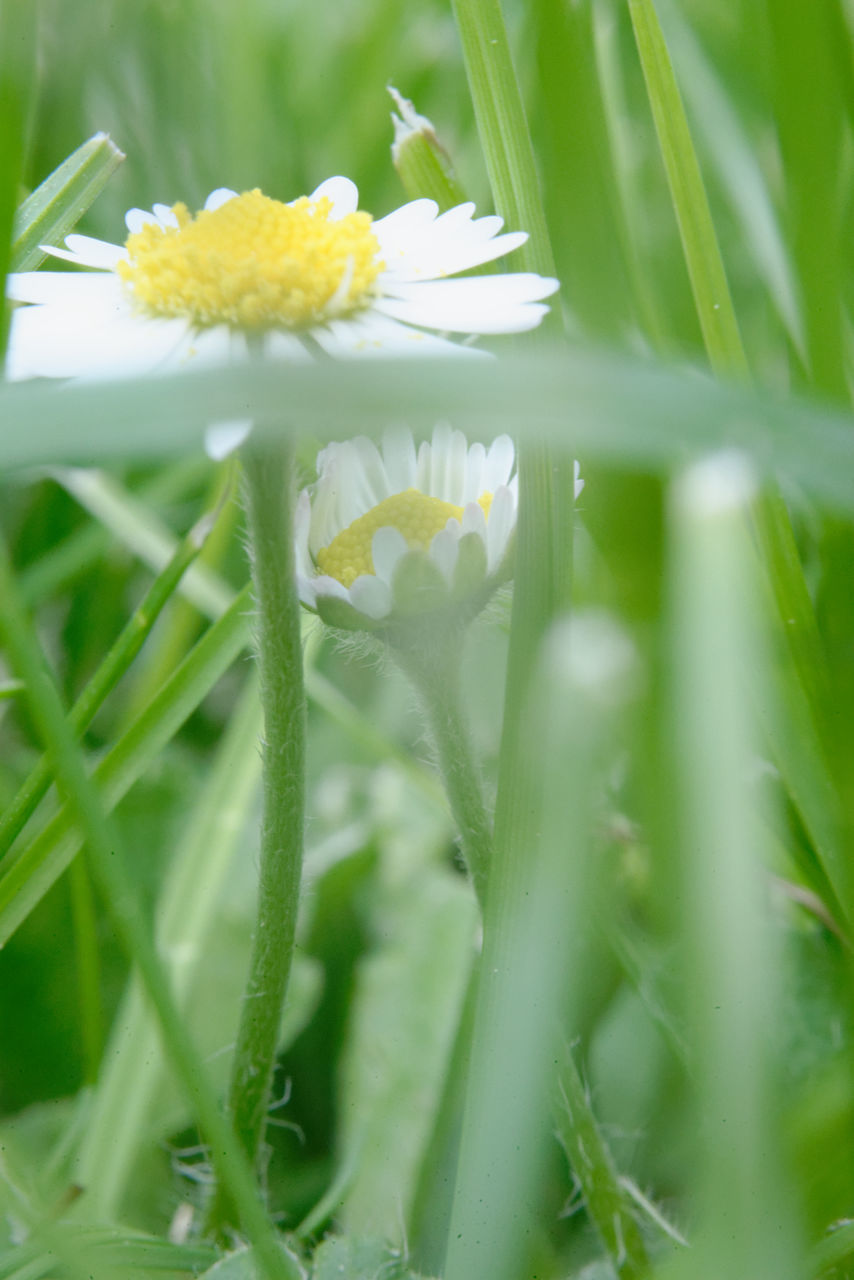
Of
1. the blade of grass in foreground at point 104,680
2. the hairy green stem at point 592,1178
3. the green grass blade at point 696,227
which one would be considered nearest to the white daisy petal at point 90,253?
the blade of grass in foreground at point 104,680

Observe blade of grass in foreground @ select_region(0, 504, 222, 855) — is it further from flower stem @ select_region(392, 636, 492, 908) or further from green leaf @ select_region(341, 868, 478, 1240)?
green leaf @ select_region(341, 868, 478, 1240)

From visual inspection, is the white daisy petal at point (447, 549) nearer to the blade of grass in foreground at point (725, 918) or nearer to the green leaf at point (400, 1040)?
the blade of grass in foreground at point (725, 918)

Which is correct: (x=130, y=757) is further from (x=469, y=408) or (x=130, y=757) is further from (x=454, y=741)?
(x=469, y=408)

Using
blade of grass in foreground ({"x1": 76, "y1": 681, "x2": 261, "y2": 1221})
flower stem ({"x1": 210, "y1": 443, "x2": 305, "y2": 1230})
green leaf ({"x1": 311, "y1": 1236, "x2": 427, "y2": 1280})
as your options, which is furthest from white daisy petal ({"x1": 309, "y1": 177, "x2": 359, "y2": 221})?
green leaf ({"x1": 311, "y1": 1236, "x2": 427, "y2": 1280})

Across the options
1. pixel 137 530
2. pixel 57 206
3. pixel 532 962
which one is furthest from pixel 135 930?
pixel 137 530

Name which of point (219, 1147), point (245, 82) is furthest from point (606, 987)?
point (245, 82)

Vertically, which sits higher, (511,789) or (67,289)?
(67,289)
